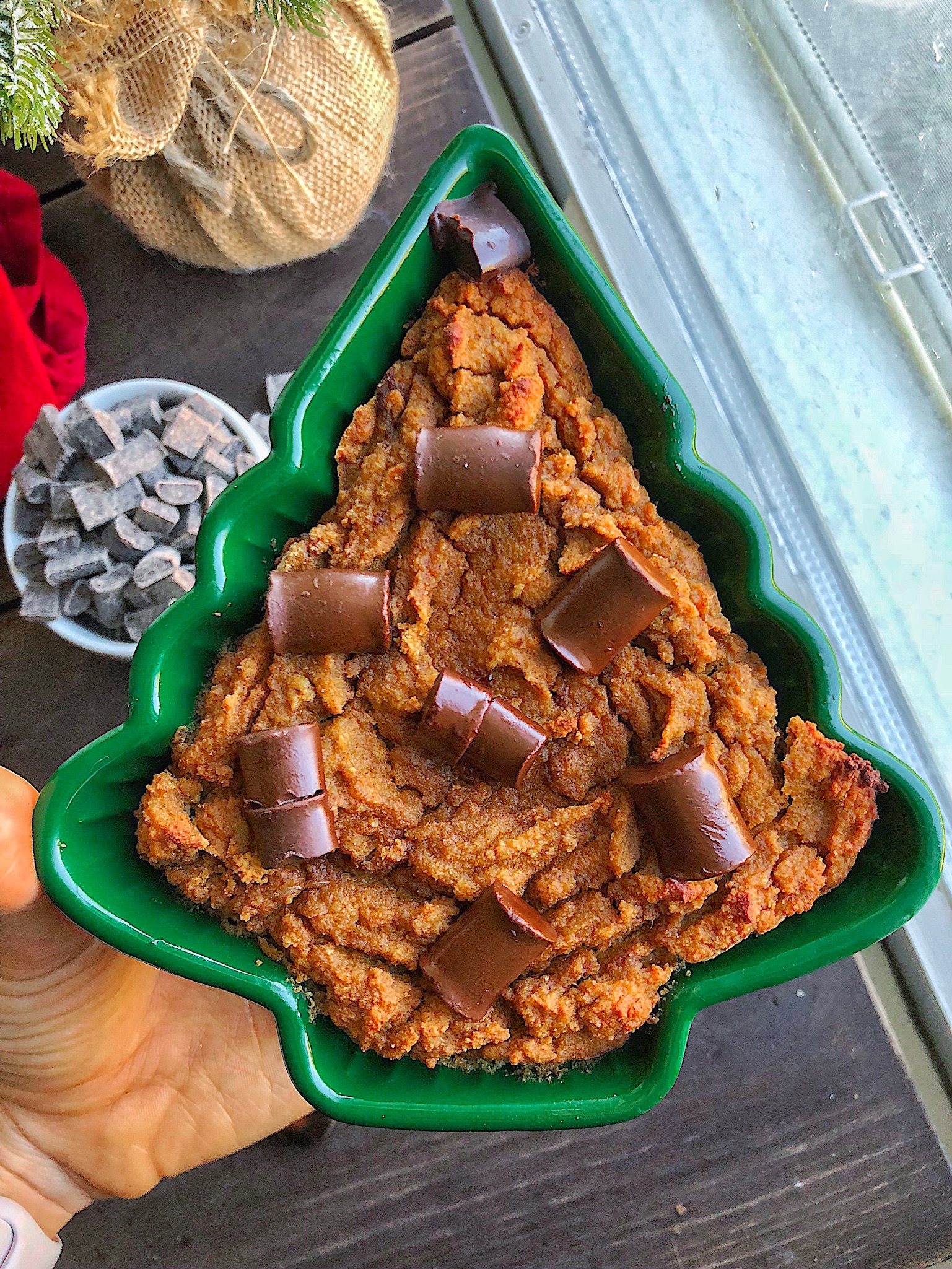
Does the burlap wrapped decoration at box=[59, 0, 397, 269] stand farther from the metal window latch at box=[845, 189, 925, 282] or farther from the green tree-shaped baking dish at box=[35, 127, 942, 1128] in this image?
the metal window latch at box=[845, 189, 925, 282]

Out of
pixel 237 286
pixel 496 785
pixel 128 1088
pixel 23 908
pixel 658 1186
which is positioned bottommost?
pixel 658 1186

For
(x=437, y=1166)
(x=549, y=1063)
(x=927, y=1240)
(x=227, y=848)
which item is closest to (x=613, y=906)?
(x=549, y=1063)

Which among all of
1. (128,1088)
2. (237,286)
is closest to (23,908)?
(128,1088)

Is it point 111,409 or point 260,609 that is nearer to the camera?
point 260,609

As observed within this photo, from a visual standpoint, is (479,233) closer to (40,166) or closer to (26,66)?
(26,66)

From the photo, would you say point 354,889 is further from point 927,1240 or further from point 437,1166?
point 927,1240
